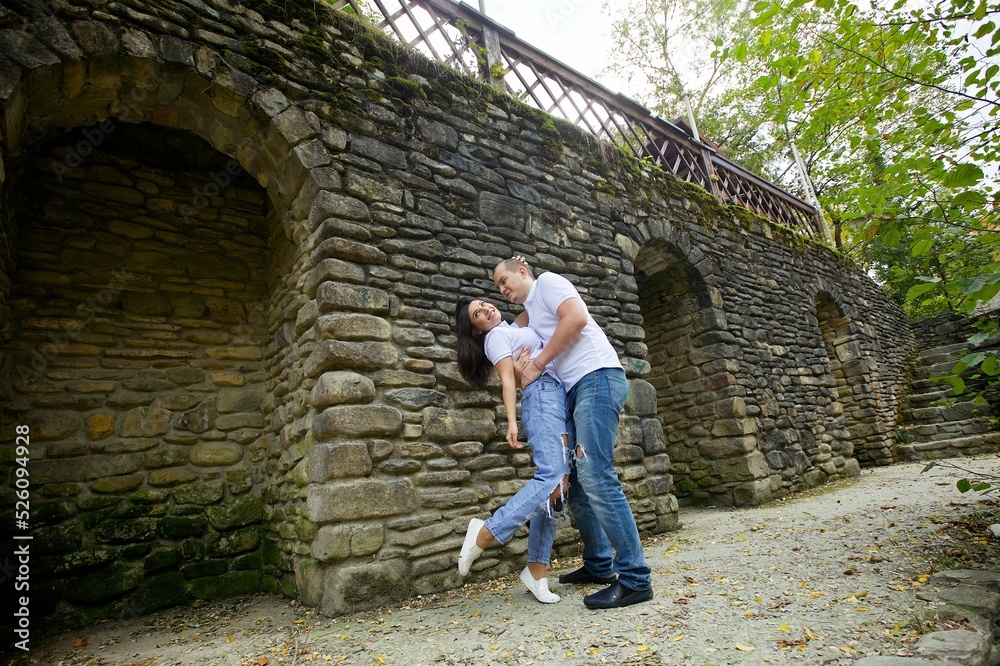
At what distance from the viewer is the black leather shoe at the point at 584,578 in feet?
8.56

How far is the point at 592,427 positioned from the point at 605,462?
6.7 inches

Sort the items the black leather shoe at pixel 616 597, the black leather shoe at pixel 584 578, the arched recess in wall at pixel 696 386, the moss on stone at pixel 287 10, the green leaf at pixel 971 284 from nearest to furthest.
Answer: the green leaf at pixel 971 284 < the black leather shoe at pixel 616 597 < the black leather shoe at pixel 584 578 < the moss on stone at pixel 287 10 < the arched recess in wall at pixel 696 386

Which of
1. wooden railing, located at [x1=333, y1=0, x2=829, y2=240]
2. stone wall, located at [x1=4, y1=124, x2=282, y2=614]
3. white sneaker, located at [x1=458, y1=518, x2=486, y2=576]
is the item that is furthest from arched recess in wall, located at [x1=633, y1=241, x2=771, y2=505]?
stone wall, located at [x1=4, y1=124, x2=282, y2=614]

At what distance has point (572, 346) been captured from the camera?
248cm

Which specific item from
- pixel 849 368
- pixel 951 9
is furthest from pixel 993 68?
pixel 849 368

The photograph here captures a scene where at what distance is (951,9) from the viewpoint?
270 centimetres

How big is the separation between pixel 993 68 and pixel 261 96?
390 cm

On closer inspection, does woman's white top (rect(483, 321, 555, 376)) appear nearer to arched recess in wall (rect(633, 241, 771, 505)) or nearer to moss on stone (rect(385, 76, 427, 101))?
moss on stone (rect(385, 76, 427, 101))

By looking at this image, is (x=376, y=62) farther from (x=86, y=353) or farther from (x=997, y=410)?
(x=997, y=410)

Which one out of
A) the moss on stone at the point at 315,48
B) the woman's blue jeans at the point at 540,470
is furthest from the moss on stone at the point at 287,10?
the woman's blue jeans at the point at 540,470

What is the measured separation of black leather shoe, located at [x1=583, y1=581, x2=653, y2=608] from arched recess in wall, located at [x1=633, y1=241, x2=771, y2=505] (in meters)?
3.48

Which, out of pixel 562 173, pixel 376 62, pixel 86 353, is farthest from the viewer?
pixel 562 173

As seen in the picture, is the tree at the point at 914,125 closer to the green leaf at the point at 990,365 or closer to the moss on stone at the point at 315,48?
the green leaf at the point at 990,365

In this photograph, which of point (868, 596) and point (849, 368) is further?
point (849, 368)
